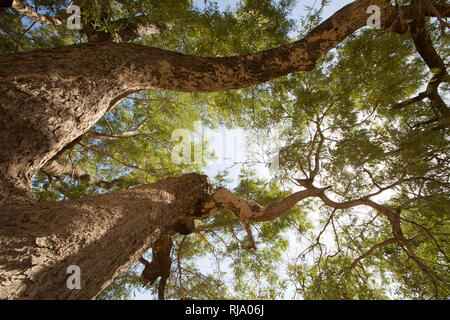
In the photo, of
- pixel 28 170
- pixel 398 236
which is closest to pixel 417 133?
pixel 398 236

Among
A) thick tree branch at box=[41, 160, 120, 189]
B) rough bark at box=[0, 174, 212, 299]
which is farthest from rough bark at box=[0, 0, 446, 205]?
thick tree branch at box=[41, 160, 120, 189]

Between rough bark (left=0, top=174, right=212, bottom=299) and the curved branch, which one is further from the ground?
the curved branch

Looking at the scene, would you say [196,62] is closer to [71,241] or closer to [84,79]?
[84,79]

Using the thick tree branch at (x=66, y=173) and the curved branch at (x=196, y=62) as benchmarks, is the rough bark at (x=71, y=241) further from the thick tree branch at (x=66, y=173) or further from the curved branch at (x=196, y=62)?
the thick tree branch at (x=66, y=173)

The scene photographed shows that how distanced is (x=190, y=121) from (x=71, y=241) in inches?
170

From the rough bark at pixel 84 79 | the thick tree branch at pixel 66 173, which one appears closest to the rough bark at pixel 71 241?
the rough bark at pixel 84 79

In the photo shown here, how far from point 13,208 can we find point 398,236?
3.66 m

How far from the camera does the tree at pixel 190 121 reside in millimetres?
1035

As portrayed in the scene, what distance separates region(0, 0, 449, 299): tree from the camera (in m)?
1.04

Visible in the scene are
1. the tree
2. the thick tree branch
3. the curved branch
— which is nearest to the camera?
the tree

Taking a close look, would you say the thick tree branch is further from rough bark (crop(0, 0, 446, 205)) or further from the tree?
rough bark (crop(0, 0, 446, 205))

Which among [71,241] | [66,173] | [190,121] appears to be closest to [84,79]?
[71,241]

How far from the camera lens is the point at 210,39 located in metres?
3.74
